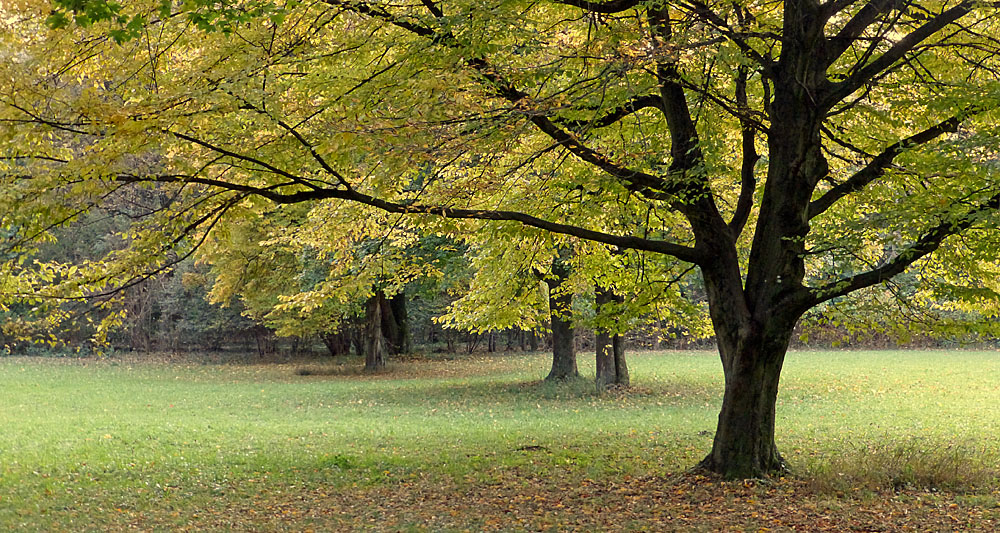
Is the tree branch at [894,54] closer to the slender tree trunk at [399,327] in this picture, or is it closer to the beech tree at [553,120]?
the beech tree at [553,120]

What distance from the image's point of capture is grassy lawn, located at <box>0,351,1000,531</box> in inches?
319

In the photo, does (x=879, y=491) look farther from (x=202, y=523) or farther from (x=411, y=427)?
(x=411, y=427)

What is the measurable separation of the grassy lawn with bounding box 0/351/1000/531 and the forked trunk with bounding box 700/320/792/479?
11.6 inches

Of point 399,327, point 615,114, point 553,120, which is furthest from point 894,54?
point 399,327

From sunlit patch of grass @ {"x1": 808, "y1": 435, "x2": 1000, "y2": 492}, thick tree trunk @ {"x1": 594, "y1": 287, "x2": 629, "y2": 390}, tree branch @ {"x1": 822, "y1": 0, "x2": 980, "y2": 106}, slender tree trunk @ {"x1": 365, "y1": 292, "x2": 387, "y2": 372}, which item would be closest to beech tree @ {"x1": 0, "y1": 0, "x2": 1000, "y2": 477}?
tree branch @ {"x1": 822, "y1": 0, "x2": 980, "y2": 106}

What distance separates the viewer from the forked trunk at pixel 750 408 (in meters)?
9.01

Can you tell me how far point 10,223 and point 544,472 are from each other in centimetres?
670

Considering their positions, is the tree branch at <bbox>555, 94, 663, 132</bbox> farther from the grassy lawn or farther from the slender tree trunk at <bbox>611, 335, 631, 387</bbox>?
the slender tree trunk at <bbox>611, 335, 631, 387</bbox>

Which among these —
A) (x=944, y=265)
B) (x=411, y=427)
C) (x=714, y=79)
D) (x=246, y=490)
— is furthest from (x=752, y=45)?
(x=411, y=427)

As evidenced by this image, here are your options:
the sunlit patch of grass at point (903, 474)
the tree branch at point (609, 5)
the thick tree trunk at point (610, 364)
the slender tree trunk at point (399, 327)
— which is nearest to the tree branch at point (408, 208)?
the tree branch at point (609, 5)

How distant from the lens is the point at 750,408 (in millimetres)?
9109

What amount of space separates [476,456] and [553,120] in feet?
17.4

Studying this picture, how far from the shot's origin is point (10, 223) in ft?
23.6

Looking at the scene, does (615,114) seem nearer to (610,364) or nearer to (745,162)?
(745,162)
